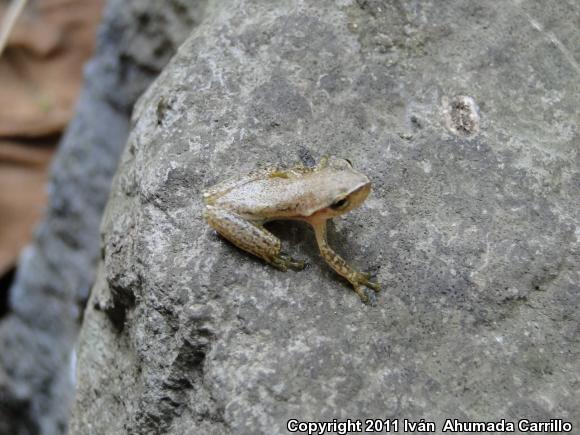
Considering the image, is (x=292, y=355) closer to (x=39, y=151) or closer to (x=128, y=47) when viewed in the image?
(x=128, y=47)

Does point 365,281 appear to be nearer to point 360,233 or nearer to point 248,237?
point 360,233

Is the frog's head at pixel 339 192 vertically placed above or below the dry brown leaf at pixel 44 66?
above

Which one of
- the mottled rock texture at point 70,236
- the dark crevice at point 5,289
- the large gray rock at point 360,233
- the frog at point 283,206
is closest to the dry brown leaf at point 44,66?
the mottled rock texture at point 70,236

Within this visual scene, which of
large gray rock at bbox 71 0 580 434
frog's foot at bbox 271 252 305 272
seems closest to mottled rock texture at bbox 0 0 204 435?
large gray rock at bbox 71 0 580 434

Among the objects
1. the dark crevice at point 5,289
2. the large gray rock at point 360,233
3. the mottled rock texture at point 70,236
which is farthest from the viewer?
the dark crevice at point 5,289

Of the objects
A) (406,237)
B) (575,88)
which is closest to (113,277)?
(406,237)

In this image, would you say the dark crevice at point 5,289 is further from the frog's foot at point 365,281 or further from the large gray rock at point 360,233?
the frog's foot at point 365,281

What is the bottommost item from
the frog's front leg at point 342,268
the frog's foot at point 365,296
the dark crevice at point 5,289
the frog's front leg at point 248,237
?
the dark crevice at point 5,289

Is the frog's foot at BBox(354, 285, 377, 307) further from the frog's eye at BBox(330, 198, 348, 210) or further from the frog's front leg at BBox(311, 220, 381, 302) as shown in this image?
the frog's eye at BBox(330, 198, 348, 210)

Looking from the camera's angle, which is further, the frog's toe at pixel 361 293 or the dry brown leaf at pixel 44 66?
the dry brown leaf at pixel 44 66
